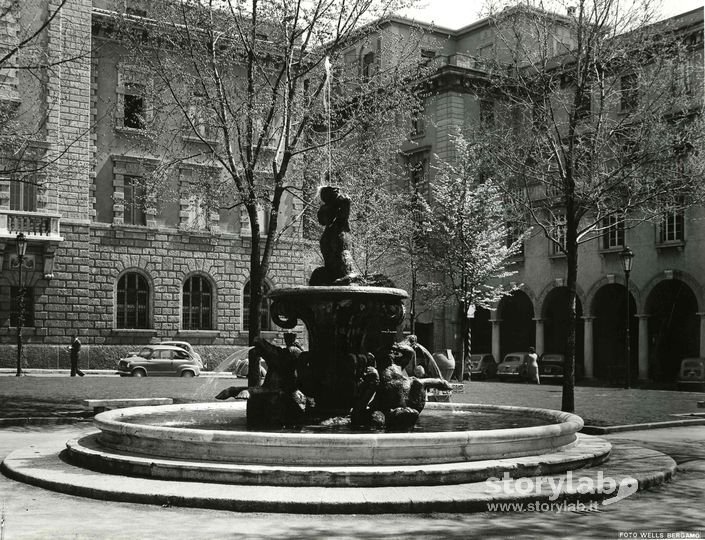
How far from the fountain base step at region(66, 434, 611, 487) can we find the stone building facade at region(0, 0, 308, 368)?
2448 centimetres

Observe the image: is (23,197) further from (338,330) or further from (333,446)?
(333,446)

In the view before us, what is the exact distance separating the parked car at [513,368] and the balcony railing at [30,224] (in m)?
20.3

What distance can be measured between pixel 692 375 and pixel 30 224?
2593 cm

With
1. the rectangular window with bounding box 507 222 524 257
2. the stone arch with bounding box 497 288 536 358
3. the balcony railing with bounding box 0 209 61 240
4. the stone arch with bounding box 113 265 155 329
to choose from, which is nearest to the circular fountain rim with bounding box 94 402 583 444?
the balcony railing with bounding box 0 209 61 240

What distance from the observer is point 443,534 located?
276 inches

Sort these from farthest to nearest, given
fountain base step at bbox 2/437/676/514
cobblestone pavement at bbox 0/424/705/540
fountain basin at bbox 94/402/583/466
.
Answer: fountain basin at bbox 94/402/583/466
fountain base step at bbox 2/437/676/514
cobblestone pavement at bbox 0/424/705/540

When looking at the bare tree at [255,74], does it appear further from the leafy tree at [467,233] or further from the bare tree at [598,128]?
the leafy tree at [467,233]

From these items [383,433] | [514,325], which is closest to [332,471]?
[383,433]

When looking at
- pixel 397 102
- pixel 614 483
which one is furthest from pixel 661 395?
pixel 614 483

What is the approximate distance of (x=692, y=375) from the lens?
1270 inches

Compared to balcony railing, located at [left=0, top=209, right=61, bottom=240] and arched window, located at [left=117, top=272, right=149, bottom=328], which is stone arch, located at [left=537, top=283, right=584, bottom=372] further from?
balcony railing, located at [left=0, top=209, right=61, bottom=240]

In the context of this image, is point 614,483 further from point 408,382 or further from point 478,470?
point 408,382

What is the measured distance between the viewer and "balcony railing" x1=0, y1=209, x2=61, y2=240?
111 feet

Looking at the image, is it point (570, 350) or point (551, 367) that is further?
point (551, 367)
